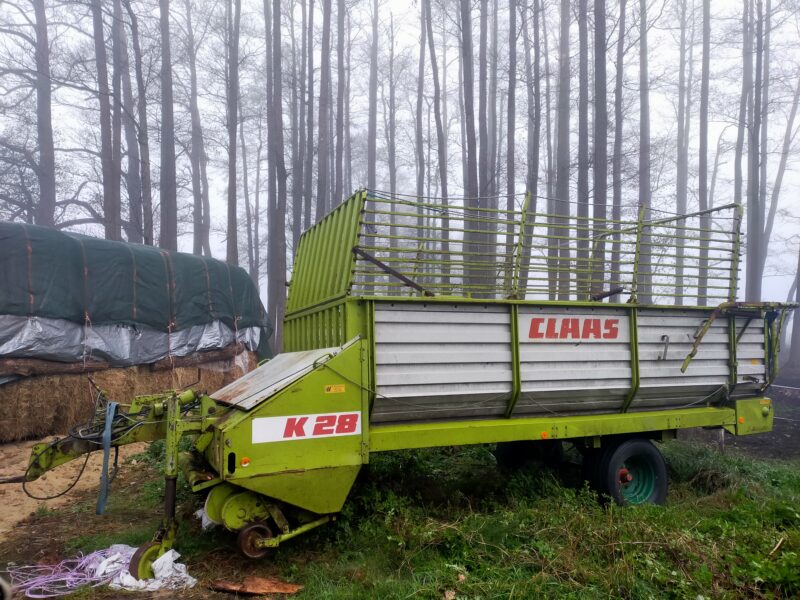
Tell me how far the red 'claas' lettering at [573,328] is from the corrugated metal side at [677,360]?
0.43 metres

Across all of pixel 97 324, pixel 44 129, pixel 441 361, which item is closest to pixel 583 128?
pixel 97 324

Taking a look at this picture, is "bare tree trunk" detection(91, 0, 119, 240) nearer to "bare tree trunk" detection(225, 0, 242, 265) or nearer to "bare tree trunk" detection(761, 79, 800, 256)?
"bare tree trunk" detection(225, 0, 242, 265)

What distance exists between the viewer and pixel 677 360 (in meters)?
6.16

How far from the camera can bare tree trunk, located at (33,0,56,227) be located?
2053 centimetres

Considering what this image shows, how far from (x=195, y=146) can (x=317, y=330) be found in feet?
90.3

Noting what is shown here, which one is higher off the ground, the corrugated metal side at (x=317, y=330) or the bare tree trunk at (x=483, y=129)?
the bare tree trunk at (x=483, y=129)

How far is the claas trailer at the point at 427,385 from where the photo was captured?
4.38 m

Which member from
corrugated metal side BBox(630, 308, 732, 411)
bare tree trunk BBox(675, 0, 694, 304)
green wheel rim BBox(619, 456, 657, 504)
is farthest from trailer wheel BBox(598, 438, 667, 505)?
bare tree trunk BBox(675, 0, 694, 304)

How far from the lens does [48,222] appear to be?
2042 centimetres

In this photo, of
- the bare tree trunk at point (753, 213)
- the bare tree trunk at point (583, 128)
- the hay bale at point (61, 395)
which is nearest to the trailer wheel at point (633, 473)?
the hay bale at point (61, 395)

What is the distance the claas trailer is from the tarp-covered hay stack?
5.01 metres

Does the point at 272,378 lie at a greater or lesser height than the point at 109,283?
lesser

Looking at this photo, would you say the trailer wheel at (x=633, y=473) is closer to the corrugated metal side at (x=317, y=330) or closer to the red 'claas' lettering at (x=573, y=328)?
the red 'claas' lettering at (x=573, y=328)

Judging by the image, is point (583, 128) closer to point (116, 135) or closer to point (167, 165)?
point (167, 165)
